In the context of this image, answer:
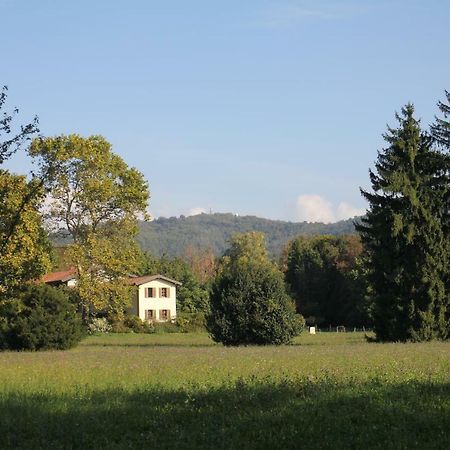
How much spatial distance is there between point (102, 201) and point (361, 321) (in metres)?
46.5

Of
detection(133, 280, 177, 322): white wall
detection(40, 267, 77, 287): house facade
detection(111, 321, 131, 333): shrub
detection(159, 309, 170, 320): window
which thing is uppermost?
detection(40, 267, 77, 287): house facade

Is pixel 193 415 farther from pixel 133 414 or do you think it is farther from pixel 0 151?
pixel 0 151

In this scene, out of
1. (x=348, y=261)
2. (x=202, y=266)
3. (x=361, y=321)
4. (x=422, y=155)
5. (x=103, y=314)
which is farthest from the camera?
(x=202, y=266)

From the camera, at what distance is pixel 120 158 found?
6034 centimetres

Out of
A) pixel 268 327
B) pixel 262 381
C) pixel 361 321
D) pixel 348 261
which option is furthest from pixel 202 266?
pixel 262 381

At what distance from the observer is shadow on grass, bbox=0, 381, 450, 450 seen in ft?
37.8

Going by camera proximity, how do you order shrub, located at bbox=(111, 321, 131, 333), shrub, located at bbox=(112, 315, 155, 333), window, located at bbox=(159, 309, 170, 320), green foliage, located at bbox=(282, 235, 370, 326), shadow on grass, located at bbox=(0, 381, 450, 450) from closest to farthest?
shadow on grass, located at bbox=(0, 381, 450, 450) < shrub, located at bbox=(111, 321, 131, 333) < shrub, located at bbox=(112, 315, 155, 333) < window, located at bbox=(159, 309, 170, 320) < green foliage, located at bbox=(282, 235, 370, 326)

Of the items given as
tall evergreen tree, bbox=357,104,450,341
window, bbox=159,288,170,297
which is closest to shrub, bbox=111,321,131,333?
window, bbox=159,288,170,297

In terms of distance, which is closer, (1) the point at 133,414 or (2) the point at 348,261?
(1) the point at 133,414

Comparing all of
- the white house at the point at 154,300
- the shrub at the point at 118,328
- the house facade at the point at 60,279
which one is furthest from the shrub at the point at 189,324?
the house facade at the point at 60,279

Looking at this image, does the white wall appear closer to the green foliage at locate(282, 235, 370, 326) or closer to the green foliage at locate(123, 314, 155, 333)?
the green foliage at locate(282, 235, 370, 326)

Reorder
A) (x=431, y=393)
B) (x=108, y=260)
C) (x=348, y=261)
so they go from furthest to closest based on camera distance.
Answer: (x=348, y=261)
(x=108, y=260)
(x=431, y=393)

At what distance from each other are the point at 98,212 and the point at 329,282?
50077 mm

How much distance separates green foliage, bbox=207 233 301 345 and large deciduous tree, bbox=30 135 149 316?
15.7 metres
